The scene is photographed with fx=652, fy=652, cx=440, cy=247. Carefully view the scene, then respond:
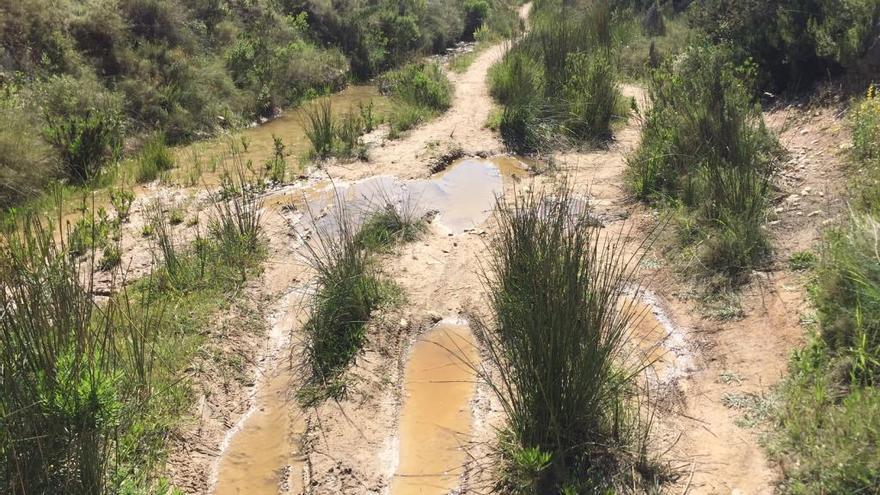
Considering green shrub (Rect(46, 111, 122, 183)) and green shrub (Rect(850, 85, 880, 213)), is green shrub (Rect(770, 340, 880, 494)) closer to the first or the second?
green shrub (Rect(850, 85, 880, 213))

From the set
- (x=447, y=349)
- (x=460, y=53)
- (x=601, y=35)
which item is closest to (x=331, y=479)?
(x=447, y=349)

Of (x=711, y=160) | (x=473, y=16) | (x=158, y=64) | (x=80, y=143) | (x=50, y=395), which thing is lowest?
(x=711, y=160)

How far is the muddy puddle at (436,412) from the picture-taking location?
3.79 m

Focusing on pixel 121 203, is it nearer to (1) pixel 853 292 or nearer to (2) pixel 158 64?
(2) pixel 158 64

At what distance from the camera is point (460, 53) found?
53.7 feet

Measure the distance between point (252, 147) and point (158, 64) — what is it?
270 cm

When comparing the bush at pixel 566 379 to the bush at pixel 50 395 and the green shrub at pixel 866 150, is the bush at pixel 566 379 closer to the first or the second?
the bush at pixel 50 395

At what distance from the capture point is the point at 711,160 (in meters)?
6.25

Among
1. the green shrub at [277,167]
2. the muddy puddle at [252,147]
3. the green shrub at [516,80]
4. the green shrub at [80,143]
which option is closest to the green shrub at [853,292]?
the green shrub at [516,80]

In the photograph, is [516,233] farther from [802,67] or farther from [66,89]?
[66,89]

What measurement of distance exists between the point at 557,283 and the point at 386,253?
9.72 ft

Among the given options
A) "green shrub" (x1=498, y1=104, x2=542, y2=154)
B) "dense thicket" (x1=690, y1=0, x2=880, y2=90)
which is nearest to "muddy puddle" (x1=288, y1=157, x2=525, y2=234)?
"green shrub" (x1=498, y1=104, x2=542, y2=154)

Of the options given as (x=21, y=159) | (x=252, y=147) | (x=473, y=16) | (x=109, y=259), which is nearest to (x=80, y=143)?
(x=21, y=159)

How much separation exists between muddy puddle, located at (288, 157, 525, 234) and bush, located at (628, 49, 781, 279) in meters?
1.63
